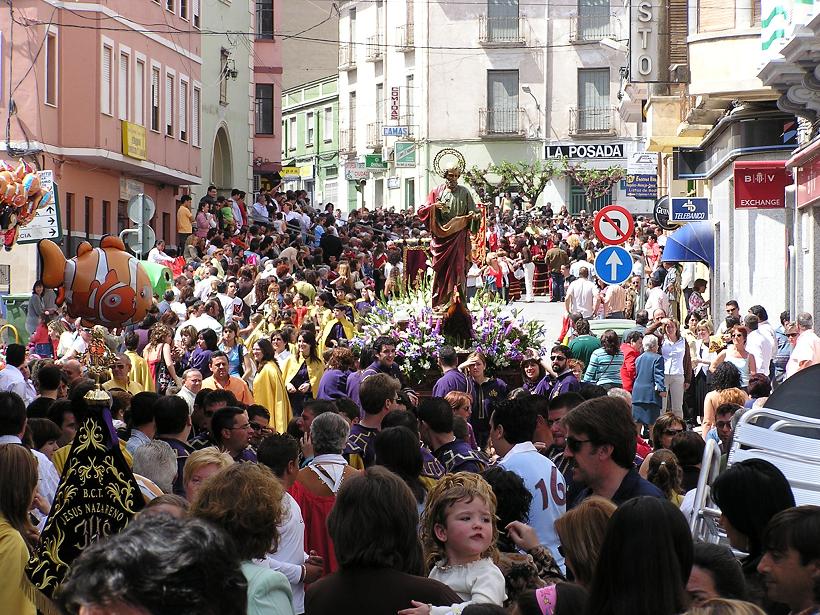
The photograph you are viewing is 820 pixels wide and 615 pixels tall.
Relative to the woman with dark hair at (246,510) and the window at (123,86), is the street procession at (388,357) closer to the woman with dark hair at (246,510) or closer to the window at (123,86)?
the woman with dark hair at (246,510)

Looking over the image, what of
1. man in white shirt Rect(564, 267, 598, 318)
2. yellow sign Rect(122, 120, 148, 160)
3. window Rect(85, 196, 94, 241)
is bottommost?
man in white shirt Rect(564, 267, 598, 318)

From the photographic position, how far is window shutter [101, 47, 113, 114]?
116ft

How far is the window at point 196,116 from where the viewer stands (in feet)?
145

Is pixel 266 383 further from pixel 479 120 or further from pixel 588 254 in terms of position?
pixel 479 120

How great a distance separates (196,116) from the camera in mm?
44719

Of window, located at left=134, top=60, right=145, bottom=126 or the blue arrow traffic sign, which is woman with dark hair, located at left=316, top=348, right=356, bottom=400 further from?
window, located at left=134, top=60, right=145, bottom=126

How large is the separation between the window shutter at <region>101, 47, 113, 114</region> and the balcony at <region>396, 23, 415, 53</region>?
30.4 meters

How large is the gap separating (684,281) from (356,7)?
125ft

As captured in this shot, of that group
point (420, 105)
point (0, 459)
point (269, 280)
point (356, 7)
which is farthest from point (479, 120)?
point (0, 459)

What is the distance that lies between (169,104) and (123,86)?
13.9 ft

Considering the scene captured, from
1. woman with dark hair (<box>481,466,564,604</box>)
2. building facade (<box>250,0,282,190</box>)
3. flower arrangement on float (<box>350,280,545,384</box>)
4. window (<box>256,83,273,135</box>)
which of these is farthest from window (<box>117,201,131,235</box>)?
woman with dark hair (<box>481,466,564,604</box>)

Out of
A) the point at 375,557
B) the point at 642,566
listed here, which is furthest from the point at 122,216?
the point at 642,566

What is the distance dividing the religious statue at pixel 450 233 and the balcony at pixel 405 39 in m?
46.1

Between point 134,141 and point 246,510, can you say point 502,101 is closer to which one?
point 134,141
